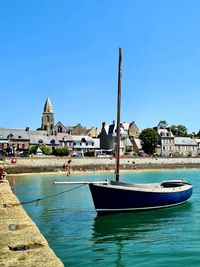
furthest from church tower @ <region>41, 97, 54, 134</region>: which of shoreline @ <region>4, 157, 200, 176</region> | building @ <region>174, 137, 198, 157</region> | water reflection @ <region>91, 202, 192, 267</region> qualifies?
water reflection @ <region>91, 202, 192, 267</region>

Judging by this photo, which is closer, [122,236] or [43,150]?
[122,236]

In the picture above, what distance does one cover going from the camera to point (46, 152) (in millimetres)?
106812

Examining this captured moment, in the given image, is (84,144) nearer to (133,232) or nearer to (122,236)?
(133,232)

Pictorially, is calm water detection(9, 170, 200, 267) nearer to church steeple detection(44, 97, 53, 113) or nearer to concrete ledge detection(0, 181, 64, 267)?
concrete ledge detection(0, 181, 64, 267)

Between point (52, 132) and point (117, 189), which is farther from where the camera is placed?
point (52, 132)

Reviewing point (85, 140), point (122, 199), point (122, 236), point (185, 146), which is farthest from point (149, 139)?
point (122, 236)

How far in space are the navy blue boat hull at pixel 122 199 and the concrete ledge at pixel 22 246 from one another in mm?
7784

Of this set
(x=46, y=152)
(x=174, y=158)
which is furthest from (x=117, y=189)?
(x=174, y=158)

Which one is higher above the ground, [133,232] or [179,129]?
[179,129]

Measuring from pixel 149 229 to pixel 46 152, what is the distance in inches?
3517

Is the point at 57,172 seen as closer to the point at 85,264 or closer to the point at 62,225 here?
the point at 62,225

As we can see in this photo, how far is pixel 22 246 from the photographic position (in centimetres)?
977

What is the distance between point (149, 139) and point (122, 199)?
104 meters

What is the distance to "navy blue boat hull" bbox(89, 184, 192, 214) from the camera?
22141 millimetres
